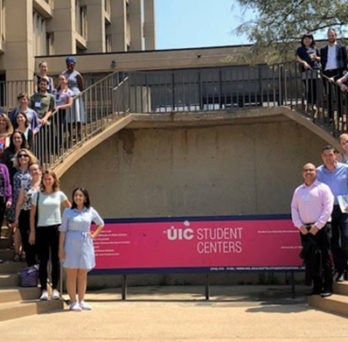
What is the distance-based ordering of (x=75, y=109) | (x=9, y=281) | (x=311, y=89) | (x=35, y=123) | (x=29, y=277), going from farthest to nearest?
(x=75, y=109) < (x=311, y=89) < (x=35, y=123) < (x=9, y=281) < (x=29, y=277)

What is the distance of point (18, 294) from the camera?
348 inches

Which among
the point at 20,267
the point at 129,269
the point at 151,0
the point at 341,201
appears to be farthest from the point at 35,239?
the point at 151,0

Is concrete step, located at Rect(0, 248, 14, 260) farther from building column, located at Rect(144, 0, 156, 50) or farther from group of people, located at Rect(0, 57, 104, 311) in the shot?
building column, located at Rect(144, 0, 156, 50)

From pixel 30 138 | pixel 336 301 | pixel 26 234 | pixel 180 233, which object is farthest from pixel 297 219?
pixel 30 138

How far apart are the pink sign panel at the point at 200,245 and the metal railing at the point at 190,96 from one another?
7.90 ft

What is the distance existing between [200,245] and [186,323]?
260 centimetres

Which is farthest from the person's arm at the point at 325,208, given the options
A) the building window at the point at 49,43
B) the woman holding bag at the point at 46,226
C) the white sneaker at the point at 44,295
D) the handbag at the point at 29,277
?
the building window at the point at 49,43

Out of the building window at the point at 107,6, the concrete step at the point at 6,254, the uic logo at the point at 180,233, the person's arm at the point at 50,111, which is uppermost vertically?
the building window at the point at 107,6

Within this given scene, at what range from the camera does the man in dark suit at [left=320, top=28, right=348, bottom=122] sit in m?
11.5

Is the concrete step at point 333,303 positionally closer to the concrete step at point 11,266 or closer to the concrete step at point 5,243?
the concrete step at point 11,266

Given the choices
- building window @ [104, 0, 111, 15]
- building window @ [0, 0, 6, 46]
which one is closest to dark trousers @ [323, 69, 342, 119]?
building window @ [0, 0, 6, 46]

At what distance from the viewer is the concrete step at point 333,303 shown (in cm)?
813

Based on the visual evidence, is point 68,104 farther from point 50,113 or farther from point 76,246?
point 76,246

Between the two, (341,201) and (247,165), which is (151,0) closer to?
(247,165)
